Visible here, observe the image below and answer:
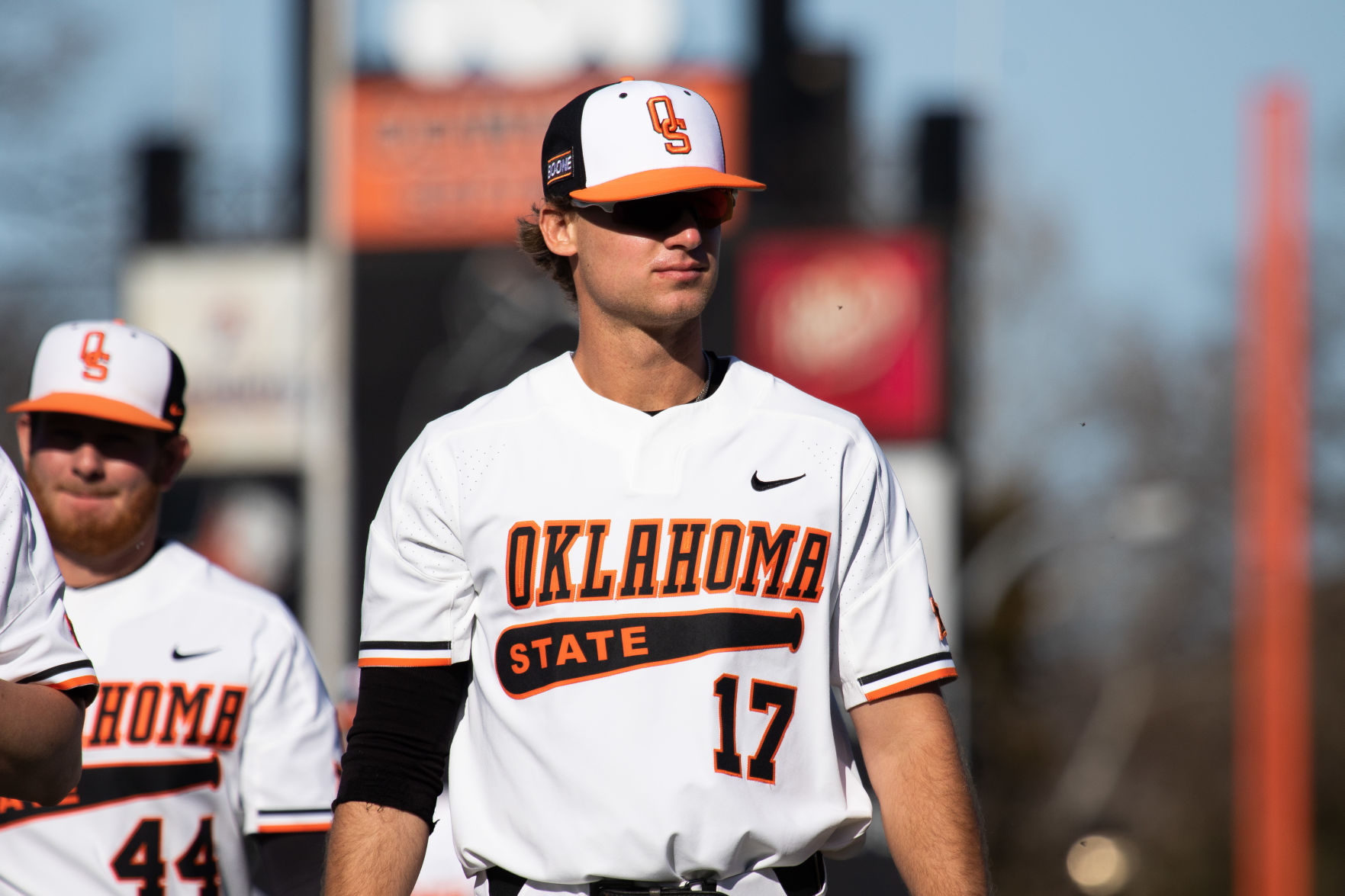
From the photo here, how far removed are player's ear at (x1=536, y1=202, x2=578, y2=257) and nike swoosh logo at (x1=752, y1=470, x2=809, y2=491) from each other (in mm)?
589

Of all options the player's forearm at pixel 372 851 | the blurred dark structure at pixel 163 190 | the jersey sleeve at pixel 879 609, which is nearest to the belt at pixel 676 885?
the player's forearm at pixel 372 851

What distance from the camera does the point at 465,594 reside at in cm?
336

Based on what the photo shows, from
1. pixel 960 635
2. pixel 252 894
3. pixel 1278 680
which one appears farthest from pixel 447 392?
pixel 252 894

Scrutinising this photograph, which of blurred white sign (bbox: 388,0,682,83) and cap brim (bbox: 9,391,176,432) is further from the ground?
blurred white sign (bbox: 388,0,682,83)

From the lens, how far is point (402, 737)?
3.33 m

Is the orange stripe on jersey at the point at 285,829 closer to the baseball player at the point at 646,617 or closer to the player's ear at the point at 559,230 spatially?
the baseball player at the point at 646,617

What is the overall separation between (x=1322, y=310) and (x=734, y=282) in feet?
59.8

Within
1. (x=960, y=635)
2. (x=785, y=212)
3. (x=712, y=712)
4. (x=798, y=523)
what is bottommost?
(x=960, y=635)

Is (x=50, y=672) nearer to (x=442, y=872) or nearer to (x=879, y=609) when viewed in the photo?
(x=879, y=609)

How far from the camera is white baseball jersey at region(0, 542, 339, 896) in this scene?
416 centimetres

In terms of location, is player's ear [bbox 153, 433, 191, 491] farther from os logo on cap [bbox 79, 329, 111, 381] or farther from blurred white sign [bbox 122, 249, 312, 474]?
blurred white sign [bbox 122, 249, 312, 474]

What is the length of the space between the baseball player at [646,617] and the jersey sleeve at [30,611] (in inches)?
25.1

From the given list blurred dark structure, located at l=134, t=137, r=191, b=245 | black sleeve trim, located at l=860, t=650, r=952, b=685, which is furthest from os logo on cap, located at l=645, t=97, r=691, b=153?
blurred dark structure, located at l=134, t=137, r=191, b=245

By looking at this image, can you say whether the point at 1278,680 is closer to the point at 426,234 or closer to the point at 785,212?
the point at 785,212
